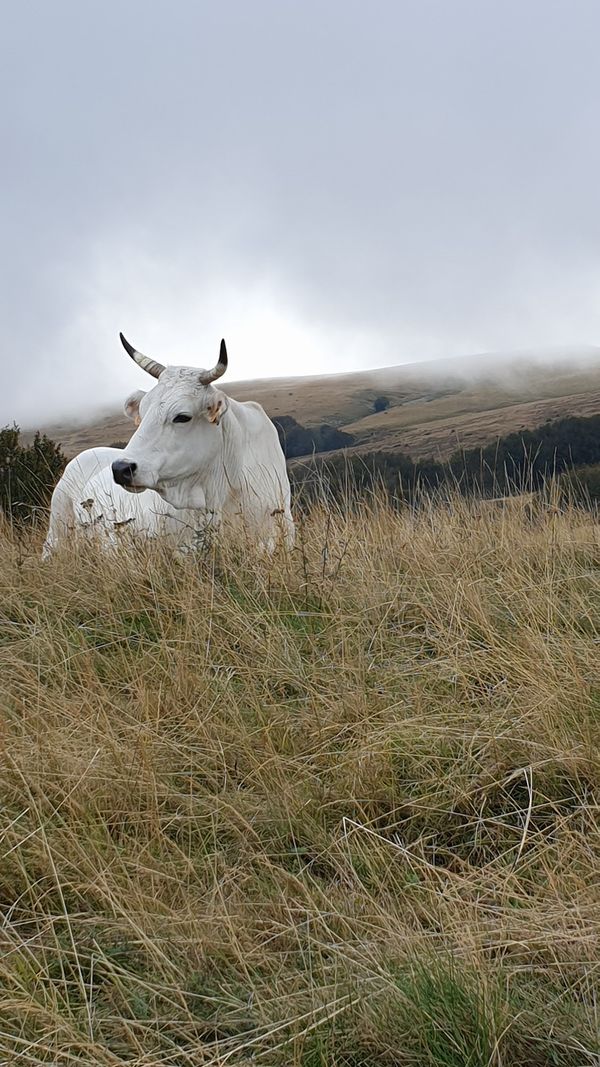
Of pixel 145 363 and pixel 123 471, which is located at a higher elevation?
pixel 145 363

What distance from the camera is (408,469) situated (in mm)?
22875

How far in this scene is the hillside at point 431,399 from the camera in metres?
77.6

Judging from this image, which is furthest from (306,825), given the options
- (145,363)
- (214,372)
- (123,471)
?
(145,363)

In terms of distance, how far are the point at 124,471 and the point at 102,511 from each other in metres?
1.33

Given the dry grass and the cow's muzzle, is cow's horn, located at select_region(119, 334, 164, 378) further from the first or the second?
the dry grass

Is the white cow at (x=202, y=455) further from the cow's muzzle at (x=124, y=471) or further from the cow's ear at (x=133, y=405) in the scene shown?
the cow's ear at (x=133, y=405)

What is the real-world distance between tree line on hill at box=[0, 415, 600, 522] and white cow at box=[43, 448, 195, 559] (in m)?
0.31

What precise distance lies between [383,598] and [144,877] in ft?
8.36

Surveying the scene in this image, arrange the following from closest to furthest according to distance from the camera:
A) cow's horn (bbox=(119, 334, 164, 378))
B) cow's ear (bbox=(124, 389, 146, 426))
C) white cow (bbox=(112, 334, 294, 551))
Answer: white cow (bbox=(112, 334, 294, 551)) < cow's horn (bbox=(119, 334, 164, 378)) < cow's ear (bbox=(124, 389, 146, 426))

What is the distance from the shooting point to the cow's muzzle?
7.04m

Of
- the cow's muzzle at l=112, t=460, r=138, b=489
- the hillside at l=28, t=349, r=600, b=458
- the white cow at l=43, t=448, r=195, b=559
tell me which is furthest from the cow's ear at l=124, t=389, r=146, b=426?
the hillside at l=28, t=349, r=600, b=458

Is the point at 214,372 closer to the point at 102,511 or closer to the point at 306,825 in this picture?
the point at 102,511

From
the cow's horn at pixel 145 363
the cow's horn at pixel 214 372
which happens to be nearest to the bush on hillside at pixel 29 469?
the cow's horn at pixel 145 363

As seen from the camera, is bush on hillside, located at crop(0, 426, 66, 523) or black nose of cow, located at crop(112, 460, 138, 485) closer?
black nose of cow, located at crop(112, 460, 138, 485)
